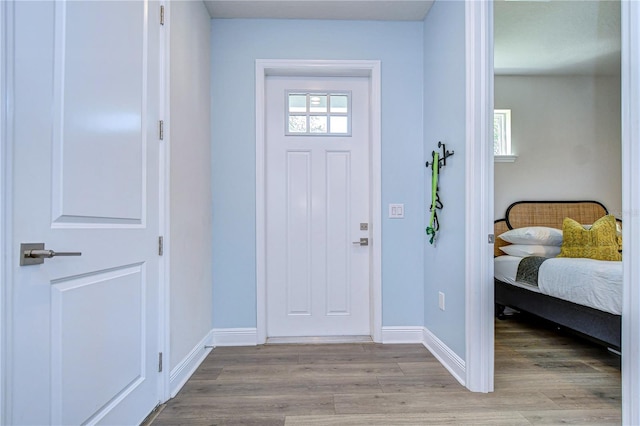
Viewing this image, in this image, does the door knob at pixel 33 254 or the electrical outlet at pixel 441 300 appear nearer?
the door knob at pixel 33 254

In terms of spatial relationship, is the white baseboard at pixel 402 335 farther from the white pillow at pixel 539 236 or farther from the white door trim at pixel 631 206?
the white door trim at pixel 631 206

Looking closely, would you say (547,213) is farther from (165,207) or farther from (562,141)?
(165,207)

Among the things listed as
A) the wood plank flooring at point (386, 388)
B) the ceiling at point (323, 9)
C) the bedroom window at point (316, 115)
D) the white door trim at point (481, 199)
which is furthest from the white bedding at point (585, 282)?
the ceiling at point (323, 9)

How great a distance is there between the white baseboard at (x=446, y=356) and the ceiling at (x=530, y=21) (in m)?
2.51

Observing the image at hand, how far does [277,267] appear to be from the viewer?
2891 mm

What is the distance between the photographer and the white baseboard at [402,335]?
9.11 feet

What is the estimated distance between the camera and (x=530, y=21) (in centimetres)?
301

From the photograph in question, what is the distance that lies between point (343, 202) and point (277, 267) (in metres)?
0.78

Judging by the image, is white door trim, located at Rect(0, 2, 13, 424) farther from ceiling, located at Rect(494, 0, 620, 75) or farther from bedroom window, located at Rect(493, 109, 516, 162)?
bedroom window, located at Rect(493, 109, 516, 162)

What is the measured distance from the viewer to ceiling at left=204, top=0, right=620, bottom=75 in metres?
2.61

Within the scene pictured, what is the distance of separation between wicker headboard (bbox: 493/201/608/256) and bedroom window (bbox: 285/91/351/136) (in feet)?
6.99

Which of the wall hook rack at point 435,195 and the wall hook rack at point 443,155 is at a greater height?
the wall hook rack at point 443,155

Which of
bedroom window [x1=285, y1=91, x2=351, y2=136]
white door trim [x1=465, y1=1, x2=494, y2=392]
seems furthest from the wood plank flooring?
bedroom window [x1=285, y1=91, x2=351, y2=136]

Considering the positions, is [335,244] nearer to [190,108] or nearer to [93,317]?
[190,108]
